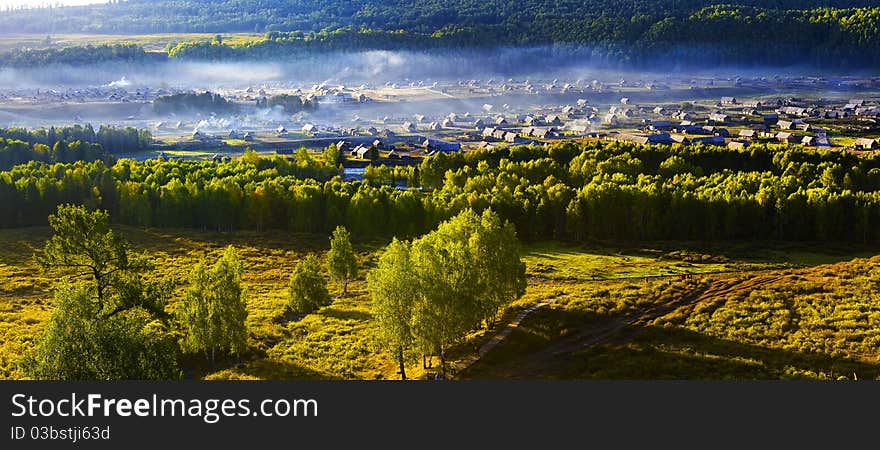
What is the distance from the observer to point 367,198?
65312 mm

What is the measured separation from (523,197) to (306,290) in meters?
Answer: 26.9

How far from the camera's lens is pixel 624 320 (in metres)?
35.4

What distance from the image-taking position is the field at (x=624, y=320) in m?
29.1

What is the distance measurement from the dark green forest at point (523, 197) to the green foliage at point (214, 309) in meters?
31.7

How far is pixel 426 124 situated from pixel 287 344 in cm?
10573

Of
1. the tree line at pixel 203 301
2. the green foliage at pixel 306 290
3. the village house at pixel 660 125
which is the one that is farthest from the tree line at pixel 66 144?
the village house at pixel 660 125

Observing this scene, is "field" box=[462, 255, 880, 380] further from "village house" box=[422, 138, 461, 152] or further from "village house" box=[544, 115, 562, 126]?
"village house" box=[544, 115, 562, 126]

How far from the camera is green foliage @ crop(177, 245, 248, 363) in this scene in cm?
3064

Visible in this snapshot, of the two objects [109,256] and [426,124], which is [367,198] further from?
[426,124]

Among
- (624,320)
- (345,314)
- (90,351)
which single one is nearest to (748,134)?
(624,320)

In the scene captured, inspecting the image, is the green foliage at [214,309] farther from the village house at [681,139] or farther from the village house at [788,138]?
the village house at [788,138]

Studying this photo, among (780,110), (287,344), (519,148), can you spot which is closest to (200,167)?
(519,148)

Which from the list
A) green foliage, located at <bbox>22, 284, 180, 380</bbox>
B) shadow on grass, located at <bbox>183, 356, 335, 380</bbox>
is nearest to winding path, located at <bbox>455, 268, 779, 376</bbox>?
shadow on grass, located at <bbox>183, 356, 335, 380</bbox>

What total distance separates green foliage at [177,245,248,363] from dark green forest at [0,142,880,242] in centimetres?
3174
